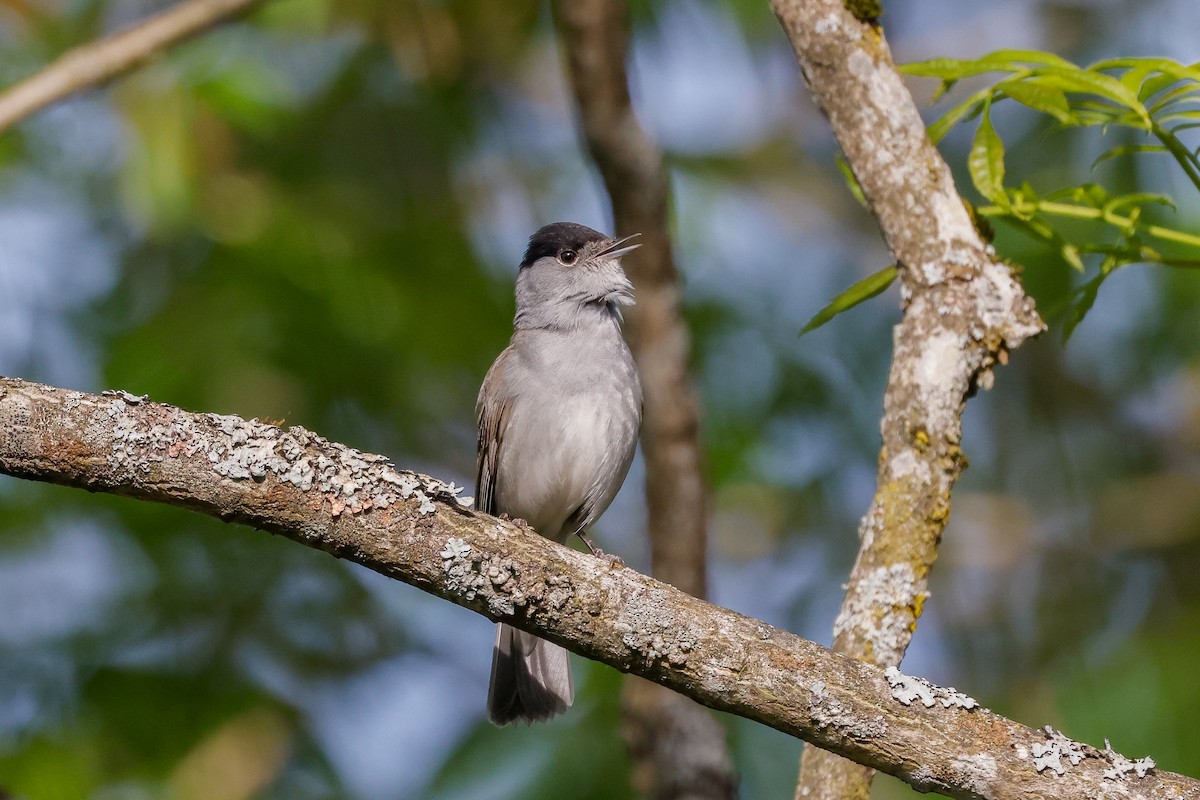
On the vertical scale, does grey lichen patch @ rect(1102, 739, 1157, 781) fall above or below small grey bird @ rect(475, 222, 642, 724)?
below

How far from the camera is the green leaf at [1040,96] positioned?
2.96 metres

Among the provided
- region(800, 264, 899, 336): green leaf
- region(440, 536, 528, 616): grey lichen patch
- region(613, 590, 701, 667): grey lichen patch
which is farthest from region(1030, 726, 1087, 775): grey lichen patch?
region(800, 264, 899, 336): green leaf

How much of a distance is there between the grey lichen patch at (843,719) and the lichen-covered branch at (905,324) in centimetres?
53

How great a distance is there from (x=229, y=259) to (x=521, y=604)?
3976mm

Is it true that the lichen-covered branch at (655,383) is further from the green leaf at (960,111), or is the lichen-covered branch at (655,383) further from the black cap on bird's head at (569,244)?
the green leaf at (960,111)

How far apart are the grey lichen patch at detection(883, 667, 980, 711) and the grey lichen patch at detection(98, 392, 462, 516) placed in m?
1.09

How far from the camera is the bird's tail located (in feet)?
16.8

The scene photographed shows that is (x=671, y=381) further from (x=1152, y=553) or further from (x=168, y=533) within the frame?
(x=1152, y=553)

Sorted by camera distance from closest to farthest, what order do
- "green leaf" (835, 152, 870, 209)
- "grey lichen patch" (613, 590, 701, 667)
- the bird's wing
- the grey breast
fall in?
"grey lichen patch" (613, 590, 701, 667), "green leaf" (835, 152, 870, 209), the grey breast, the bird's wing

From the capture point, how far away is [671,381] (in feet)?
17.7

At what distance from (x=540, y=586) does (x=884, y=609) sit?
1.04 metres

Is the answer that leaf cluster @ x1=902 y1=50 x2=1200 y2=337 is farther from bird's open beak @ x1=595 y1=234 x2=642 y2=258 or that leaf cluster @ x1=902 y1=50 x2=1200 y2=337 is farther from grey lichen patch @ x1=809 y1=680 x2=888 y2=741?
bird's open beak @ x1=595 y1=234 x2=642 y2=258

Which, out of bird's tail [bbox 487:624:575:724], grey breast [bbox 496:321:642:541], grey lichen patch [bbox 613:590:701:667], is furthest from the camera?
bird's tail [bbox 487:624:575:724]

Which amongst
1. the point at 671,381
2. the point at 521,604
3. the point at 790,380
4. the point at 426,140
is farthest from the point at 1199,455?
the point at 521,604
